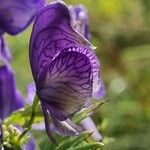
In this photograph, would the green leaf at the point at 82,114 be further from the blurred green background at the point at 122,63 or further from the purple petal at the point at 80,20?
the blurred green background at the point at 122,63

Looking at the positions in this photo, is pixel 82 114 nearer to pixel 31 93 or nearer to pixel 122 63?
pixel 31 93

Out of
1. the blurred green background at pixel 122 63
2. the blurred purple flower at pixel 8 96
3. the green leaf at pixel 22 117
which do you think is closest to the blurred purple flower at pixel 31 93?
the blurred purple flower at pixel 8 96

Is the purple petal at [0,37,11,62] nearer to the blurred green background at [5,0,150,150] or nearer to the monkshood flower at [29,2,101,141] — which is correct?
the monkshood flower at [29,2,101,141]

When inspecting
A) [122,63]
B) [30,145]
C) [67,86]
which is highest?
[67,86]

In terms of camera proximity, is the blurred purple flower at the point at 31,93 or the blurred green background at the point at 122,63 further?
the blurred green background at the point at 122,63

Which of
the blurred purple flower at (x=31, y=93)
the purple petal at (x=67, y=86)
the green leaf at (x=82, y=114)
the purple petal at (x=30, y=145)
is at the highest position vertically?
the purple petal at (x=67, y=86)

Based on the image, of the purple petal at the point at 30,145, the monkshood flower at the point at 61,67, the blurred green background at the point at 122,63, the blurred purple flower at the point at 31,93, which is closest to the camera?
the monkshood flower at the point at 61,67

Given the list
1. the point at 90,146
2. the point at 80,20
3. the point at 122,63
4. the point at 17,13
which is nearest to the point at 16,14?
the point at 17,13

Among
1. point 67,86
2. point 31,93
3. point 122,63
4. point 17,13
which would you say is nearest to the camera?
point 67,86
